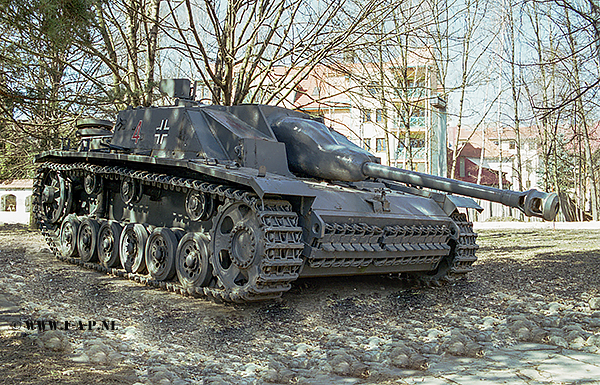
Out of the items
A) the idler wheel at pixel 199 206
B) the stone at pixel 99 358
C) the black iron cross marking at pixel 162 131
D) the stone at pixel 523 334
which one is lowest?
the stone at pixel 523 334

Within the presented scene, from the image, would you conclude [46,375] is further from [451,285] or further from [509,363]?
[451,285]

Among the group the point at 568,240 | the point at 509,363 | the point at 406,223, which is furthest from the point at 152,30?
the point at 568,240

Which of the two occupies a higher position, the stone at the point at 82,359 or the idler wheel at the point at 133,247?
the idler wheel at the point at 133,247

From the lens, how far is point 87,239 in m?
10.1

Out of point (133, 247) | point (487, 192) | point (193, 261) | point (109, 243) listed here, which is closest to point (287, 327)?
point (193, 261)

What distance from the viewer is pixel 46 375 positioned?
13.7 ft

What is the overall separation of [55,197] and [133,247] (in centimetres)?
293

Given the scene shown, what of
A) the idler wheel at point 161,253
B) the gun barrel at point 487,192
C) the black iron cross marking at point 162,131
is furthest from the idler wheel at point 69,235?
the gun barrel at point 487,192

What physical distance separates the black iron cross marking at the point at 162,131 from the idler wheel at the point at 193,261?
5.99 feet

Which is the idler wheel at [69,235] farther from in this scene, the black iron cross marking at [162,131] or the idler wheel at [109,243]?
the black iron cross marking at [162,131]

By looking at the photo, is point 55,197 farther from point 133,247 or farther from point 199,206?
point 199,206

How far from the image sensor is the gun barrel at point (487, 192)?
19.2 ft

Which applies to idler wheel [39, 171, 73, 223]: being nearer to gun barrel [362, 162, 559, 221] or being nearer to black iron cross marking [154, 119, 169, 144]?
black iron cross marking [154, 119, 169, 144]

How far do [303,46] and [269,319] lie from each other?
746cm
